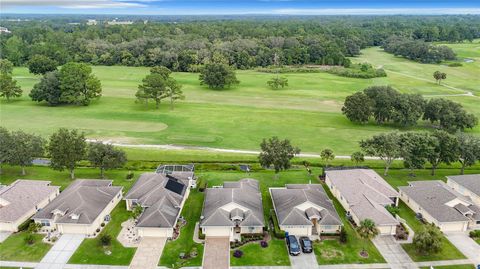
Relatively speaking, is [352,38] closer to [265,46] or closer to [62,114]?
[265,46]

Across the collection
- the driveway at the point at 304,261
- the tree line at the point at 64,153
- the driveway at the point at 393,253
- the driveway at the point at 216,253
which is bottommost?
the driveway at the point at 393,253

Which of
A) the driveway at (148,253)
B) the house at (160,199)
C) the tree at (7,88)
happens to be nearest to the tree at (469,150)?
the house at (160,199)

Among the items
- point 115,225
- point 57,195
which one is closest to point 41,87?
point 57,195

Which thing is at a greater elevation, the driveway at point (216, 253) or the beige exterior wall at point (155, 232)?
the beige exterior wall at point (155, 232)

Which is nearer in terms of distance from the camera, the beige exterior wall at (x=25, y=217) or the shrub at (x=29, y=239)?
the shrub at (x=29, y=239)

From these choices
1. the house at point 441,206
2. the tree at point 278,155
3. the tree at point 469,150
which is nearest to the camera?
the house at point 441,206

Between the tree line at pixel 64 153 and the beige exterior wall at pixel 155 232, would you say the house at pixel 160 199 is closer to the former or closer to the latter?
the beige exterior wall at pixel 155 232

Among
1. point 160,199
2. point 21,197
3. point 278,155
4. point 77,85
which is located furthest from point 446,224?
point 77,85
